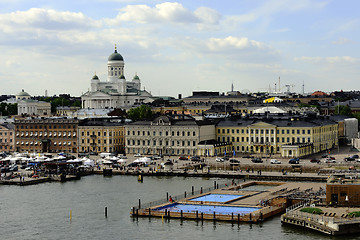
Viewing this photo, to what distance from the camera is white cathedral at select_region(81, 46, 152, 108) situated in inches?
7128

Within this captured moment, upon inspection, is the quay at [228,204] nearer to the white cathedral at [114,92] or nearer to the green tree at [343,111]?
the green tree at [343,111]

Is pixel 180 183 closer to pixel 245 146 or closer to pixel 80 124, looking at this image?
pixel 245 146

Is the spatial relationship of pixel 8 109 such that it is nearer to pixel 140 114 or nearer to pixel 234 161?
pixel 140 114

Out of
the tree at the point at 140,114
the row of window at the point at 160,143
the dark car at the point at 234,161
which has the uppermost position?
the tree at the point at 140,114

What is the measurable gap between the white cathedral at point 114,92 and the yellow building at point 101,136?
228 ft

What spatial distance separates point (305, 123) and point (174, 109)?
64.8m

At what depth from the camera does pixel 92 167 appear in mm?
85125

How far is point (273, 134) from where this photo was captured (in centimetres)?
9731

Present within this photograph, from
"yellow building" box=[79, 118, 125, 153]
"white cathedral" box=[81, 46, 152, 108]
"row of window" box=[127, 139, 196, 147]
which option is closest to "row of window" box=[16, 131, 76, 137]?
"yellow building" box=[79, 118, 125, 153]

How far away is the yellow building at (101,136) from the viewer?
105 m

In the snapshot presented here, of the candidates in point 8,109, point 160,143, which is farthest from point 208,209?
point 8,109

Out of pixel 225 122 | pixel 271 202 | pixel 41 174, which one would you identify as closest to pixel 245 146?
pixel 225 122

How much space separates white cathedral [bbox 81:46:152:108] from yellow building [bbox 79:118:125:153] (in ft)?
228

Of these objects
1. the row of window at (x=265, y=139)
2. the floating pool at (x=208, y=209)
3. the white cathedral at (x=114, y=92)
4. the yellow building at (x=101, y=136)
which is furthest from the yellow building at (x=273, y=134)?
the white cathedral at (x=114, y=92)
